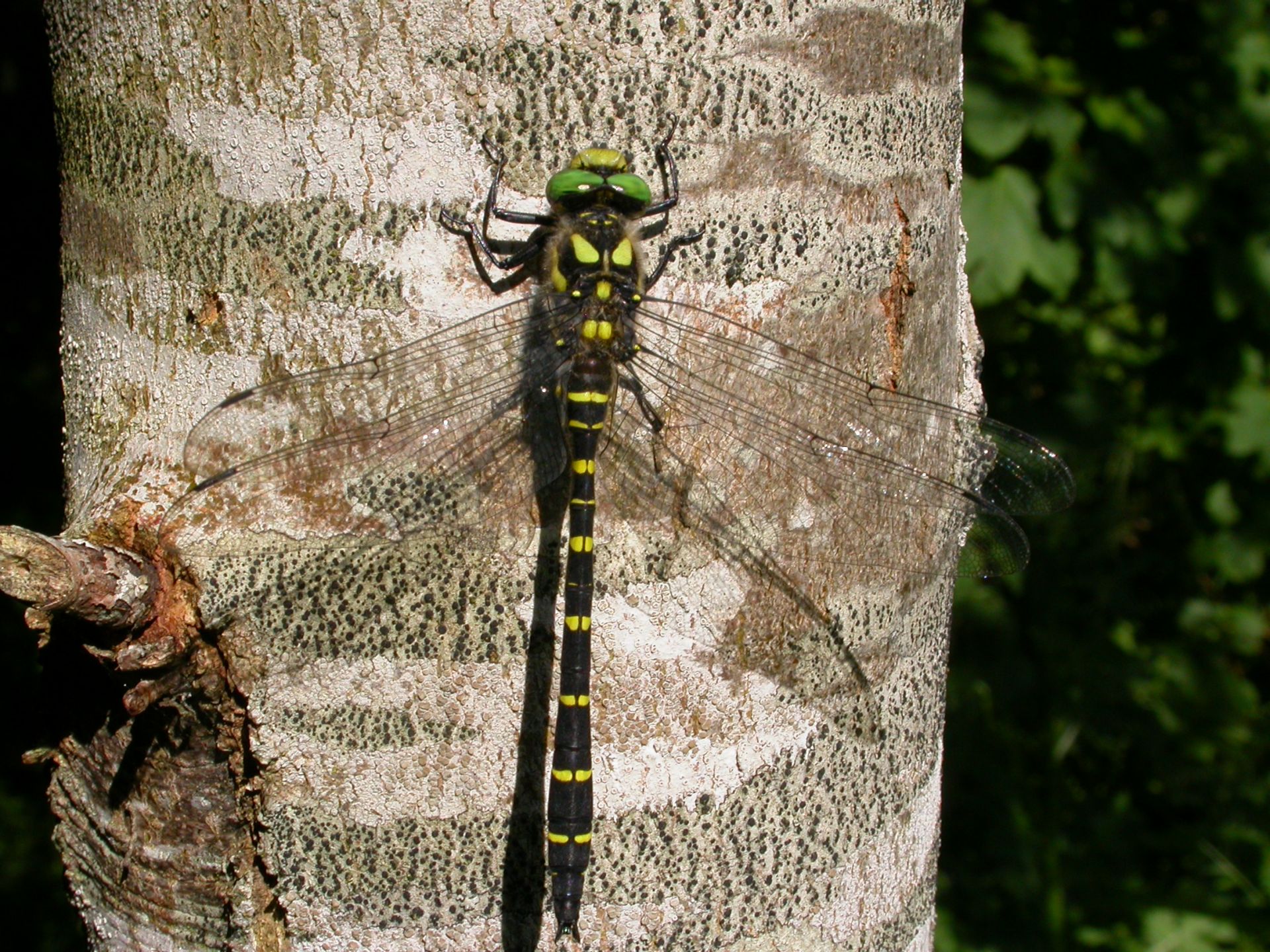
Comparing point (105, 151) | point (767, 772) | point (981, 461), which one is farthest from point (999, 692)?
point (105, 151)

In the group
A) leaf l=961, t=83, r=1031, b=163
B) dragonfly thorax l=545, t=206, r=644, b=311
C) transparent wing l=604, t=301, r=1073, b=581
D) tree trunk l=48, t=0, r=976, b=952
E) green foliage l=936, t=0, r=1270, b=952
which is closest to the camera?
tree trunk l=48, t=0, r=976, b=952

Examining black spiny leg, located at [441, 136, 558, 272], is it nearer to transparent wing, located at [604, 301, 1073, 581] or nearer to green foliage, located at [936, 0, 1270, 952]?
transparent wing, located at [604, 301, 1073, 581]

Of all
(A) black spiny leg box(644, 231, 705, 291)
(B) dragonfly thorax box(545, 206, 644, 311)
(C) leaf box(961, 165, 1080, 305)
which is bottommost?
(A) black spiny leg box(644, 231, 705, 291)

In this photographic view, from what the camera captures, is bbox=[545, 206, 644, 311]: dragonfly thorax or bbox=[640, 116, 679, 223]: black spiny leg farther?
bbox=[545, 206, 644, 311]: dragonfly thorax

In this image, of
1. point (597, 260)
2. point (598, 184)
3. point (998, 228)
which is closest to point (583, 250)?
point (597, 260)

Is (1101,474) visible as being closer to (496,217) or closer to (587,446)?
(587,446)

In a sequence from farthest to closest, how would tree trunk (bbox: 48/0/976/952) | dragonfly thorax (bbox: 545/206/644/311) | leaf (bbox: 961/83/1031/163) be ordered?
leaf (bbox: 961/83/1031/163) < dragonfly thorax (bbox: 545/206/644/311) < tree trunk (bbox: 48/0/976/952)

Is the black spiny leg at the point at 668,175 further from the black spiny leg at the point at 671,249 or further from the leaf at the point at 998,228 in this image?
the leaf at the point at 998,228

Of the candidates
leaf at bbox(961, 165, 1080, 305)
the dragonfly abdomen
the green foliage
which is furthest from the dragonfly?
the green foliage

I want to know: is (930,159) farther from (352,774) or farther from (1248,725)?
(1248,725)
